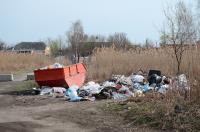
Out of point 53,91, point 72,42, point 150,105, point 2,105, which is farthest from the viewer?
point 72,42

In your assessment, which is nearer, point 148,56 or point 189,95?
point 189,95

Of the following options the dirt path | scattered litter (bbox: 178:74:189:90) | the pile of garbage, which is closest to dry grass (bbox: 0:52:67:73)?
the pile of garbage

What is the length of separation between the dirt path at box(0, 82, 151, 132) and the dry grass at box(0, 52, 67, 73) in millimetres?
28806

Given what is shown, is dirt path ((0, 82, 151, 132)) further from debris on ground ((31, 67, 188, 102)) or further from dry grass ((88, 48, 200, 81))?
dry grass ((88, 48, 200, 81))

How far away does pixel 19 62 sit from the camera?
48844mm

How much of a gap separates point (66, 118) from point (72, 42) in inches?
2805

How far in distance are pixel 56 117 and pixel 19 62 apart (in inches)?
1476

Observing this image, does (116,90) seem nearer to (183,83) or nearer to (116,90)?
(116,90)

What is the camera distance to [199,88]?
10898 millimetres

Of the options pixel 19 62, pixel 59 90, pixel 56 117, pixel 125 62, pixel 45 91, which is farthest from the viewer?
pixel 19 62

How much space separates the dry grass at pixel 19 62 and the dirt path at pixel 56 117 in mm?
28806

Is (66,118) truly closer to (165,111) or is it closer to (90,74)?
(165,111)

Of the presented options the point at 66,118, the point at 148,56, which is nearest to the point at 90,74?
the point at 148,56

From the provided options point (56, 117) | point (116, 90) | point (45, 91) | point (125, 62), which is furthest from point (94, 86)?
point (125, 62)
